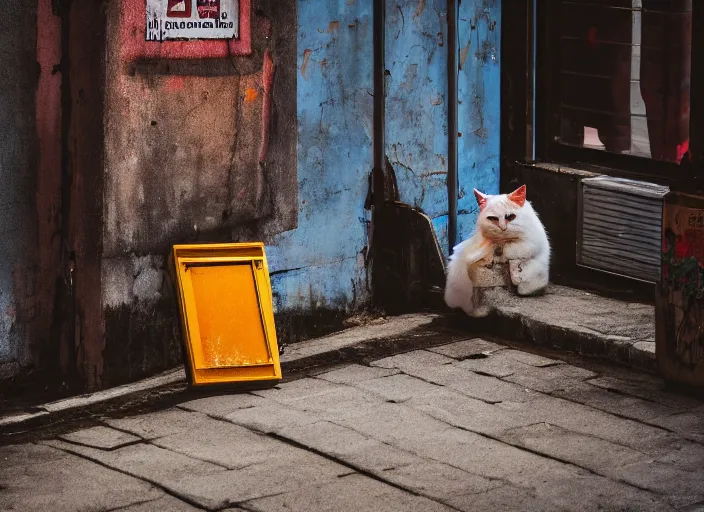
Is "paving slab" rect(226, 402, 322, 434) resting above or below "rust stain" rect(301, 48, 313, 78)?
below

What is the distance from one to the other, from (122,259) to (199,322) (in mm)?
562

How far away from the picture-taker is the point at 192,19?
782 cm

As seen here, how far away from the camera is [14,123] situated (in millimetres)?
7484

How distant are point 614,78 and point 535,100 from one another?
61cm

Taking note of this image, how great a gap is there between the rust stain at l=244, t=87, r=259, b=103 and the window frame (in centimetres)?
223

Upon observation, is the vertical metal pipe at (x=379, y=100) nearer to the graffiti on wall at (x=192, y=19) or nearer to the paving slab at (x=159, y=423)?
the graffiti on wall at (x=192, y=19)

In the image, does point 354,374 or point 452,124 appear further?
point 452,124

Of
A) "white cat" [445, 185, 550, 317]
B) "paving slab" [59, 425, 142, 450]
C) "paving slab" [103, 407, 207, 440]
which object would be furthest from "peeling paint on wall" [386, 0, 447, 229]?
"paving slab" [59, 425, 142, 450]

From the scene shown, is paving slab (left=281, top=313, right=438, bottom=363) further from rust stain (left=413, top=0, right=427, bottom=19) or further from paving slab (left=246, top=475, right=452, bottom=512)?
paving slab (left=246, top=475, right=452, bottom=512)

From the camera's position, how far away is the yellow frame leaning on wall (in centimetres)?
762

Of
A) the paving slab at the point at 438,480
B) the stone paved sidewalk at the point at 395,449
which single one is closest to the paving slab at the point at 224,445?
the stone paved sidewalk at the point at 395,449

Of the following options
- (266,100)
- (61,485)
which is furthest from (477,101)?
(61,485)

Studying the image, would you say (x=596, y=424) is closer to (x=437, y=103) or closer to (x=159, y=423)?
(x=159, y=423)

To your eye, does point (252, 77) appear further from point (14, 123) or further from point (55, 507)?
point (55, 507)
